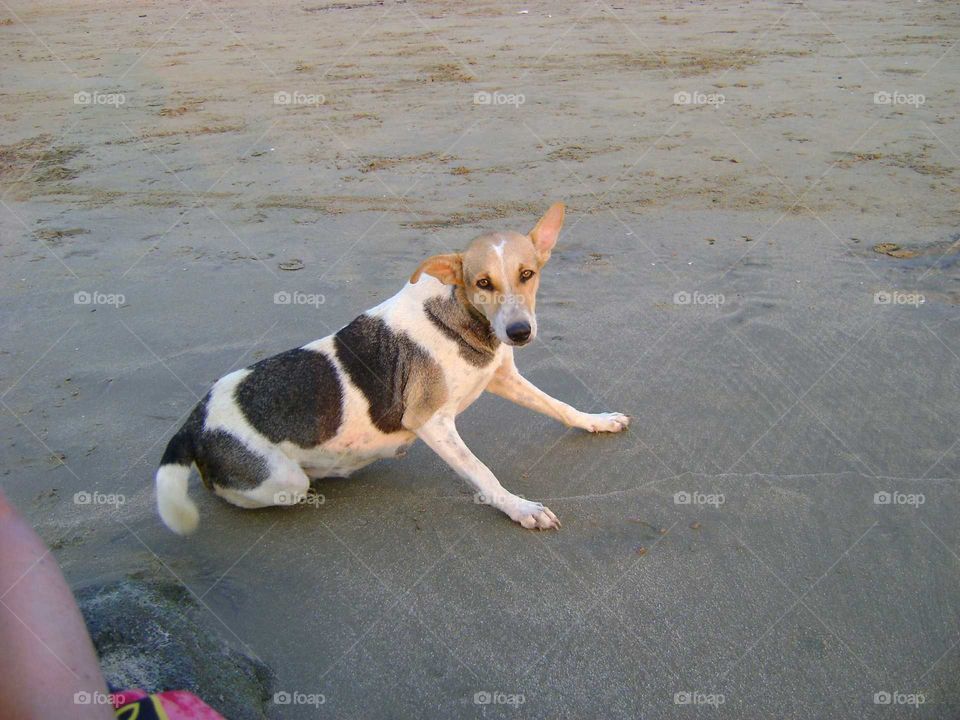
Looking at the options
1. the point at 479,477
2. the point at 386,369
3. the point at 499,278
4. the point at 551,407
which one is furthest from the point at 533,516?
the point at 499,278

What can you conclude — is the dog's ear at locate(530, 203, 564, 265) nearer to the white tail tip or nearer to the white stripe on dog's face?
the white stripe on dog's face

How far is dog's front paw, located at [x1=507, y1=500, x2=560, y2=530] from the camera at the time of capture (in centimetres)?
408

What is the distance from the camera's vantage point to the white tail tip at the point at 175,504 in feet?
13.1

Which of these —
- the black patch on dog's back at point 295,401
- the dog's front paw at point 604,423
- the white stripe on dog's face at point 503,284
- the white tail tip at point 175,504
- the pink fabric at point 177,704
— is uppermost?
the white stripe on dog's face at point 503,284

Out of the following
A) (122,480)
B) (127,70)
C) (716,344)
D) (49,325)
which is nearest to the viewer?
(122,480)

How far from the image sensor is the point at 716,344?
561cm

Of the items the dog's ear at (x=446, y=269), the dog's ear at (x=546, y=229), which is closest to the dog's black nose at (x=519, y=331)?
the dog's ear at (x=446, y=269)

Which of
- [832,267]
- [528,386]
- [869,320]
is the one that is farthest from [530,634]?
[832,267]

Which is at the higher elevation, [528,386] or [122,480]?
[528,386]

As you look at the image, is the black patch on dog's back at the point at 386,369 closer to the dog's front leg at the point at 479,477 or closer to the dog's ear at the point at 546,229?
the dog's front leg at the point at 479,477

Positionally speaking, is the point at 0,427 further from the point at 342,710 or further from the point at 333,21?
the point at 333,21

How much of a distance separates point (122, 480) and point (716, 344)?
3.79 metres

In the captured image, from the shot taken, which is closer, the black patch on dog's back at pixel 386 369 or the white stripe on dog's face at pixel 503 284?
the white stripe on dog's face at pixel 503 284

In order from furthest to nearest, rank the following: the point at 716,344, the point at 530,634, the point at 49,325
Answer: the point at 49,325 → the point at 716,344 → the point at 530,634
